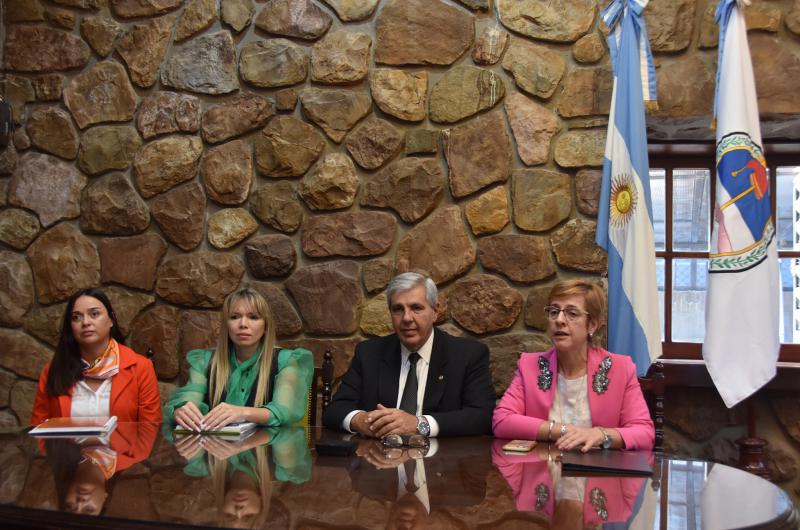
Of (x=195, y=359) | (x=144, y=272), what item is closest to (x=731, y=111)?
(x=195, y=359)

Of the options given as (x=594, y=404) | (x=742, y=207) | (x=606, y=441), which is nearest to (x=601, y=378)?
(x=594, y=404)

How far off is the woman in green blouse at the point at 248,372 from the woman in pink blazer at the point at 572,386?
660mm

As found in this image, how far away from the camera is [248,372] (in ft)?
8.92

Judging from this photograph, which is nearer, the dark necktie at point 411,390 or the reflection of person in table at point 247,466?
the reflection of person in table at point 247,466

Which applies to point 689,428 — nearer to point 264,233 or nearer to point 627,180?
point 627,180

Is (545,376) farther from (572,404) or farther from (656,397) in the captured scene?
(656,397)

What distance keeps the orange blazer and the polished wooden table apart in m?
0.56

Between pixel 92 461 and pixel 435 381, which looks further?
pixel 435 381

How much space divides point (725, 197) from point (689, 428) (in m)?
0.94

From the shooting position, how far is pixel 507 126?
3213 mm

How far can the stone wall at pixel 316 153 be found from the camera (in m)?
3.16

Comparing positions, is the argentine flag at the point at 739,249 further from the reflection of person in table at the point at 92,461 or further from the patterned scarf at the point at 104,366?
the patterned scarf at the point at 104,366

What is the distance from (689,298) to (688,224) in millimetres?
307

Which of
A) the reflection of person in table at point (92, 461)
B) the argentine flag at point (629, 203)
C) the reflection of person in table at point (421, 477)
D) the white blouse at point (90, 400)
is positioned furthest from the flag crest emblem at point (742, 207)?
the white blouse at point (90, 400)
